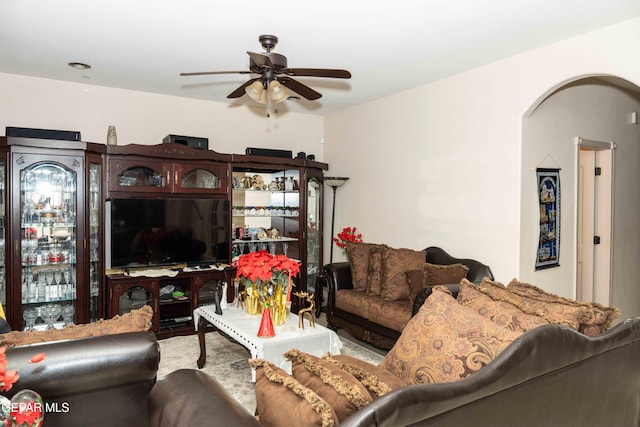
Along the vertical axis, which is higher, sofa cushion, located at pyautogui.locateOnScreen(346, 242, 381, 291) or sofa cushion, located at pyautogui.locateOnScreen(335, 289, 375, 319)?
sofa cushion, located at pyautogui.locateOnScreen(346, 242, 381, 291)

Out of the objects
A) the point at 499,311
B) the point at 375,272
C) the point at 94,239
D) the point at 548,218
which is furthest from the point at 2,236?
the point at 548,218

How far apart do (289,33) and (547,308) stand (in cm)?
250

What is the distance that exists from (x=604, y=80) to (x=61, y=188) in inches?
215

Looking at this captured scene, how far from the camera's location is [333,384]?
1357 mm

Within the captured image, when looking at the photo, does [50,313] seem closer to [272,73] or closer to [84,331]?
[84,331]

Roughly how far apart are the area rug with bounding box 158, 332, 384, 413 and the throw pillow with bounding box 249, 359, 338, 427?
1773 mm

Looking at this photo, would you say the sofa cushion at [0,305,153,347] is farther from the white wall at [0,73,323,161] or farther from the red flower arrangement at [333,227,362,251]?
the red flower arrangement at [333,227,362,251]

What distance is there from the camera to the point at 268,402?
1409mm

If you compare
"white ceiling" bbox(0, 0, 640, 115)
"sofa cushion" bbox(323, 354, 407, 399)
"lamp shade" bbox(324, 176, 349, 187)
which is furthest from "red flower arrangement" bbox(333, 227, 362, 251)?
"sofa cushion" bbox(323, 354, 407, 399)

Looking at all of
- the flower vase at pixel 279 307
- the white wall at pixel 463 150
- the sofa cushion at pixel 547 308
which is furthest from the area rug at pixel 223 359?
the sofa cushion at pixel 547 308

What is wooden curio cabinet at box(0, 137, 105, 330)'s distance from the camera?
13.4 feet

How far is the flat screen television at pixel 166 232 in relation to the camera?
4586 millimetres

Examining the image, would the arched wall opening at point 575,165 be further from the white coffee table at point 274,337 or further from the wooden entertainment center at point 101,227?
the wooden entertainment center at point 101,227

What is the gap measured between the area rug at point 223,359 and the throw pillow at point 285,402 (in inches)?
69.8
